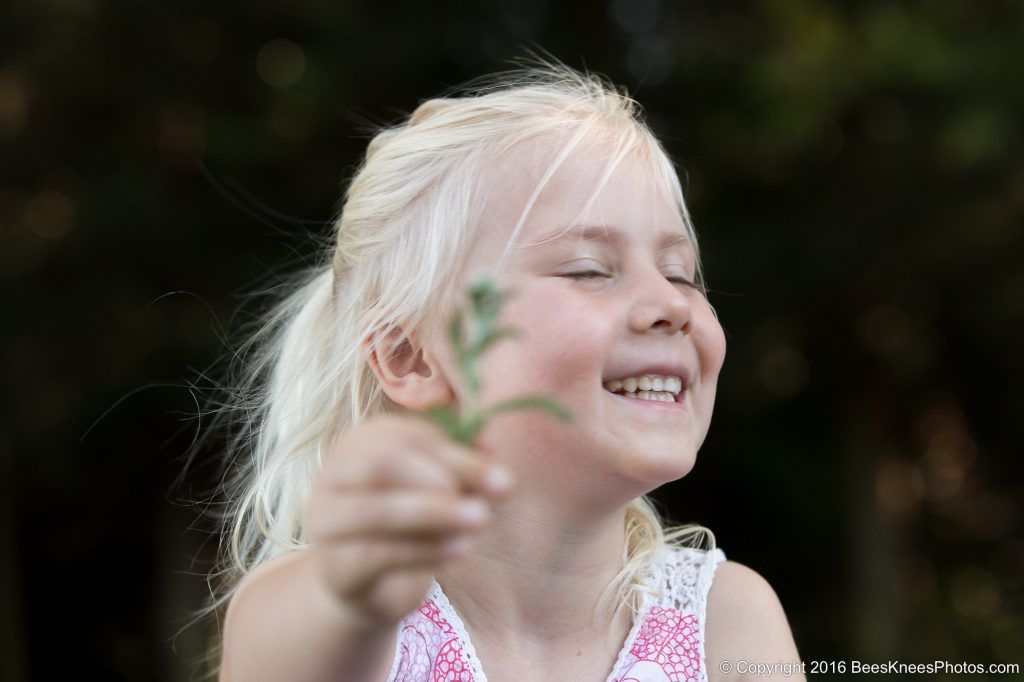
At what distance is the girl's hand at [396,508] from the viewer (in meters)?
1.04

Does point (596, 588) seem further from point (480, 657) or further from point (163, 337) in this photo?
point (163, 337)

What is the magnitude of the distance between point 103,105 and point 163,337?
5.06ft

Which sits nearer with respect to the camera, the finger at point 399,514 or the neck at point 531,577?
the finger at point 399,514

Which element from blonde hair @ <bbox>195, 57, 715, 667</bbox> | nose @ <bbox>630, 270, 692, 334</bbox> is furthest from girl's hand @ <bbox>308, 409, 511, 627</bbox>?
blonde hair @ <bbox>195, 57, 715, 667</bbox>

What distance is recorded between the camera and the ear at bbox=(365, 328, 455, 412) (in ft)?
6.52

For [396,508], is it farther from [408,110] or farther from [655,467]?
[408,110]

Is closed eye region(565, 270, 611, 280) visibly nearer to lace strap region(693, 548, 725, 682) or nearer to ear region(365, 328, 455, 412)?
ear region(365, 328, 455, 412)

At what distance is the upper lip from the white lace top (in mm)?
523

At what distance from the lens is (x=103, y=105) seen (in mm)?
6867

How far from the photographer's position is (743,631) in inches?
87.0

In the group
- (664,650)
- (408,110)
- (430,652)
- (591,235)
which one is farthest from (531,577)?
(408,110)

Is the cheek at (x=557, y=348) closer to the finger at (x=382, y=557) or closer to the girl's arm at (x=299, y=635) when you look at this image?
the girl's arm at (x=299, y=635)

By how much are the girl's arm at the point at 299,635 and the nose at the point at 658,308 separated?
0.67 meters

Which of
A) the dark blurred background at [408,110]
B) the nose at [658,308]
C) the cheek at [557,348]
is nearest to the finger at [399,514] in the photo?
the cheek at [557,348]
